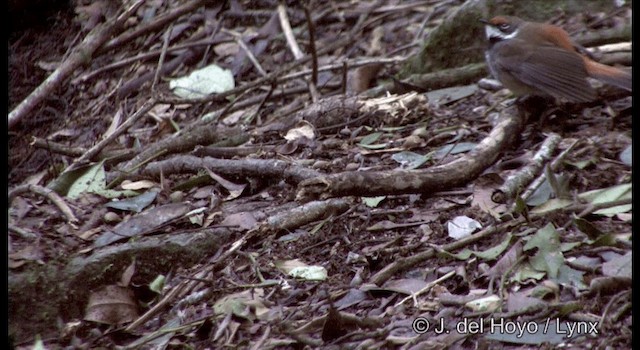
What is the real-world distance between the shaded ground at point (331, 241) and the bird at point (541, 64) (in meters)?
0.16

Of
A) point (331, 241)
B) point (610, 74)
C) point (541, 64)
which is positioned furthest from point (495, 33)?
point (331, 241)

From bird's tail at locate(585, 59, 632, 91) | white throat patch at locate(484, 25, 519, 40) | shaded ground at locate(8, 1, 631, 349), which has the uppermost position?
bird's tail at locate(585, 59, 632, 91)

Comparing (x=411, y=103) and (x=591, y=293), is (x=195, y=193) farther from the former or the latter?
(x=591, y=293)

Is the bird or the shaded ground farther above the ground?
the bird

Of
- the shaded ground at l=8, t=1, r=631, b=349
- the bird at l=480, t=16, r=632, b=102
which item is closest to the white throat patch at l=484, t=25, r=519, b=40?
the bird at l=480, t=16, r=632, b=102

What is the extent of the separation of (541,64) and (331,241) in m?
1.96

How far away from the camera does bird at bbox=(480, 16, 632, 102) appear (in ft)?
15.5

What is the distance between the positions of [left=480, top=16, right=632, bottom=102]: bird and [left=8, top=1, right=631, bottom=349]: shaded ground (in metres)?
0.16

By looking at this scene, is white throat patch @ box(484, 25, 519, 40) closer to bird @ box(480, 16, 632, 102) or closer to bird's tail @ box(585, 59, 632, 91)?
bird @ box(480, 16, 632, 102)

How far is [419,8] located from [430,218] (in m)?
3.90

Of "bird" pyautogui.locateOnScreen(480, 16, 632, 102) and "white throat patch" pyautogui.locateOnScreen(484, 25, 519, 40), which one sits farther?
"white throat patch" pyautogui.locateOnScreen(484, 25, 519, 40)

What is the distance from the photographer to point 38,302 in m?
3.67

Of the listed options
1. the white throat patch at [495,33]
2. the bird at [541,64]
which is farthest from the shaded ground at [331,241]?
the white throat patch at [495,33]
